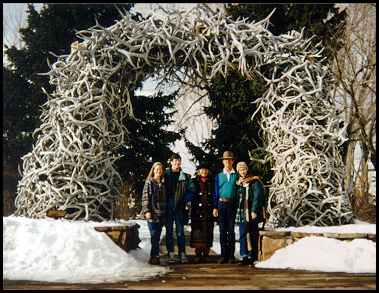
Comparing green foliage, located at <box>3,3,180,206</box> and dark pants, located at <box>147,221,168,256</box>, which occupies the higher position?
green foliage, located at <box>3,3,180,206</box>

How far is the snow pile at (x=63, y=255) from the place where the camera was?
5.86 m

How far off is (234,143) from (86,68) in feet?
15.8

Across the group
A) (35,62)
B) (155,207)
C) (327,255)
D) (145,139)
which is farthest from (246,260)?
(35,62)

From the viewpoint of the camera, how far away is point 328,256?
6.41m

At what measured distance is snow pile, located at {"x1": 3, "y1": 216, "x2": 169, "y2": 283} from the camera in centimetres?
586

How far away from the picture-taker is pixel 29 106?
49.9 feet

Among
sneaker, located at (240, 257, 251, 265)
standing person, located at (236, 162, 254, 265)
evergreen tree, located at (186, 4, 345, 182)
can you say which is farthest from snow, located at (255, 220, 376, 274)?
evergreen tree, located at (186, 4, 345, 182)

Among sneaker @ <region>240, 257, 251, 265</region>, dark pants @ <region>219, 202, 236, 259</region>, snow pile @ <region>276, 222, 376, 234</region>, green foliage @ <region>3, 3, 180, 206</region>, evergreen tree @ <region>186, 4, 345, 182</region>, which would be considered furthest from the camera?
green foliage @ <region>3, 3, 180, 206</region>

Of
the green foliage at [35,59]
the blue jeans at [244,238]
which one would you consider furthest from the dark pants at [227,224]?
the green foliage at [35,59]

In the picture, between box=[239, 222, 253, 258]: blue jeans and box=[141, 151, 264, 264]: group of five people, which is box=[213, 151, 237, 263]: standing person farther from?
box=[239, 222, 253, 258]: blue jeans

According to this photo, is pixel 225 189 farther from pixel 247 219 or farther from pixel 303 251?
pixel 303 251

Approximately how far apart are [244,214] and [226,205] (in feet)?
0.87

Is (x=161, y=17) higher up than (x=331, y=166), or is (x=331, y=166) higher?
(x=161, y=17)

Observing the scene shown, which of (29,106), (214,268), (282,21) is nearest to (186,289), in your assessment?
(214,268)
